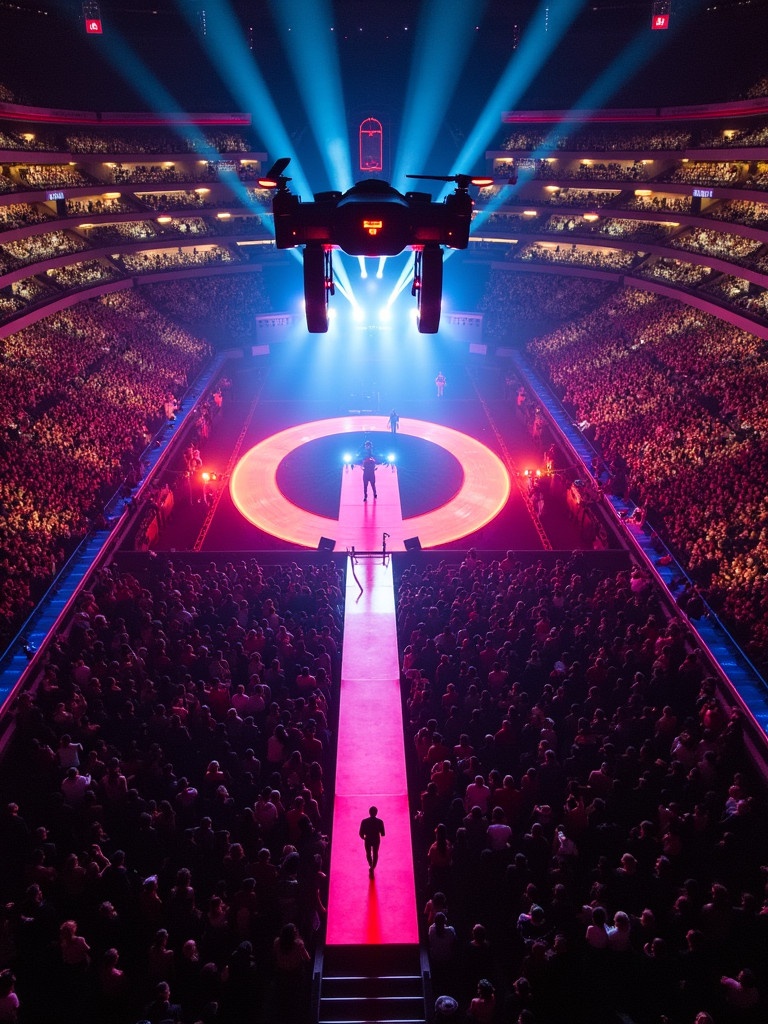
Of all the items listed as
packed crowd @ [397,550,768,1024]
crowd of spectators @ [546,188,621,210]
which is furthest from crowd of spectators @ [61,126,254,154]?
packed crowd @ [397,550,768,1024]

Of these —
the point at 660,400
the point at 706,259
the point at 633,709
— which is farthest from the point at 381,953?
the point at 706,259

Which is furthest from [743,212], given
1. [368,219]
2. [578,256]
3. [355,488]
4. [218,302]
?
[218,302]

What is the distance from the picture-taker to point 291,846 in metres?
9.28

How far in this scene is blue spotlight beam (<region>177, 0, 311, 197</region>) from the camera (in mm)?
43406

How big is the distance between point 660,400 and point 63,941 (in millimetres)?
25398

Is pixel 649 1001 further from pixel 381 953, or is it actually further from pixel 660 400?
pixel 660 400

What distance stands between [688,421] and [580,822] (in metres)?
18.1

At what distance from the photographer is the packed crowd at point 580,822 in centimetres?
794

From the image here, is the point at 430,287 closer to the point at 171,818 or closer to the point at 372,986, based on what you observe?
the point at 171,818

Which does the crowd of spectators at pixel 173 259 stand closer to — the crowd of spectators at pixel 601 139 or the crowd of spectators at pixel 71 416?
the crowd of spectators at pixel 71 416

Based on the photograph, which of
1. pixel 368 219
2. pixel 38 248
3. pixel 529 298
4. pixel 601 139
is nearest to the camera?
pixel 368 219

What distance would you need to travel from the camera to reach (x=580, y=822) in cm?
982

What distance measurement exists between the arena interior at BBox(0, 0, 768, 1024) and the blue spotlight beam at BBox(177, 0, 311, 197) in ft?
0.92

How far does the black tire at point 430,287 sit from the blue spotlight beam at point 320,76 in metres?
37.5
